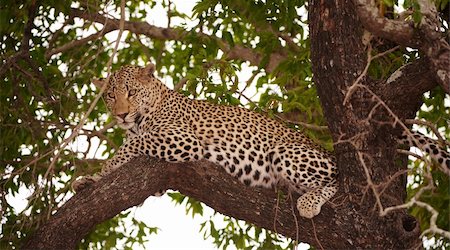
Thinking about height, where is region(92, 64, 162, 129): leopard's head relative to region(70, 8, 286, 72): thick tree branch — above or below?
below

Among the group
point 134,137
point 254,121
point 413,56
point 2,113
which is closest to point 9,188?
point 2,113

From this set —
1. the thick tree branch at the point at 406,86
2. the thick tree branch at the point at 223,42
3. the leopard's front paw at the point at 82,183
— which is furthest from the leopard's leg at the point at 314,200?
the thick tree branch at the point at 223,42

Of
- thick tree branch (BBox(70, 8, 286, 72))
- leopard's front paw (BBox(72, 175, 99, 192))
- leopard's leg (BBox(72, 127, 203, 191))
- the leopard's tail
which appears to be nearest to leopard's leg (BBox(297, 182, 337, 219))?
the leopard's tail

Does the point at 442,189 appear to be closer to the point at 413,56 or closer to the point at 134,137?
the point at 413,56

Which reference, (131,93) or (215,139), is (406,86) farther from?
(131,93)

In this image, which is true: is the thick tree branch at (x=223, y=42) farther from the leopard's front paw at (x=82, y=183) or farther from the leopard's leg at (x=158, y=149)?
the leopard's front paw at (x=82, y=183)

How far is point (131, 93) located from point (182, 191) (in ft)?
4.46

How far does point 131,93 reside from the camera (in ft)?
29.3

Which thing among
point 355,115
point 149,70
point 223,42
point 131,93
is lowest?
point 355,115

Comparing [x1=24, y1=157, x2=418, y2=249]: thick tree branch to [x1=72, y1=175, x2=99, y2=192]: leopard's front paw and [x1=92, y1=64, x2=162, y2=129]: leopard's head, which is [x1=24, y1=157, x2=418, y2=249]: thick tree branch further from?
[x1=92, y1=64, x2=162, y2=129]: leopard's head

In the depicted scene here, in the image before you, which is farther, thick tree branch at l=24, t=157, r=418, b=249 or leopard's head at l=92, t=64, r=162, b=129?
leopard's head at l=92, t=64, r=162, b=129

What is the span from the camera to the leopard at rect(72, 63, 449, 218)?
8148 millimetres

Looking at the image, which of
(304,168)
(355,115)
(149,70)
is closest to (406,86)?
(355,115)

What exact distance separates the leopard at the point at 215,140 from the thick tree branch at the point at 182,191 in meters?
0.14
